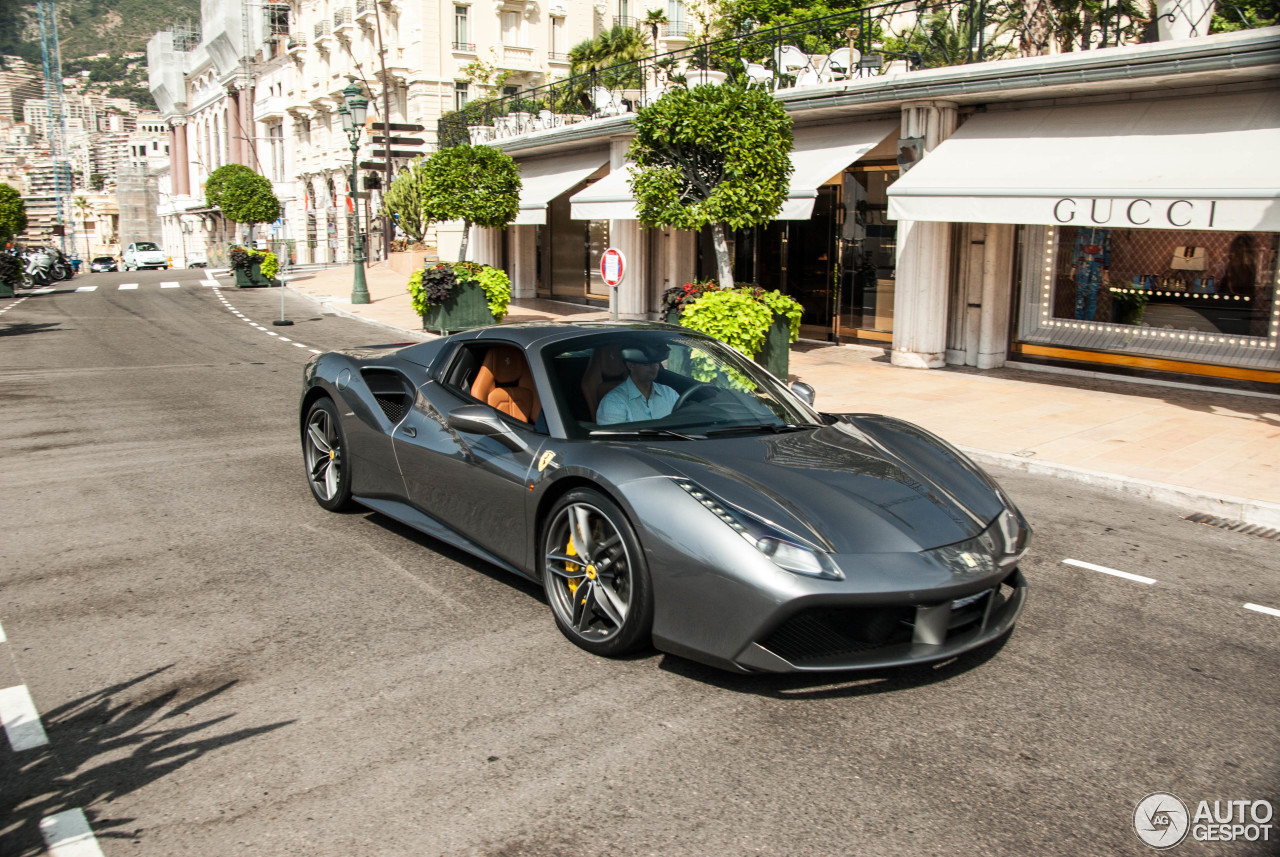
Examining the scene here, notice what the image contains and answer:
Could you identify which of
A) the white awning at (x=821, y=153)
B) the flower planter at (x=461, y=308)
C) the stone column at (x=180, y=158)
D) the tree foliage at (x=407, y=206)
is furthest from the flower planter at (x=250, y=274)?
the stone column at (x=180, y=158)

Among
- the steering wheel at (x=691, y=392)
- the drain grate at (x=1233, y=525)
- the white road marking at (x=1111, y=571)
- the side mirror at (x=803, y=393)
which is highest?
the steering wheel at (x=691, y=392)

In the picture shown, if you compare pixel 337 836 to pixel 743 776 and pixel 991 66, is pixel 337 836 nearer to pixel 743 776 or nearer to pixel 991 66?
pixel 743 776

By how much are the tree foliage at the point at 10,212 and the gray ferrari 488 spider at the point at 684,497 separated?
25729 millimetres

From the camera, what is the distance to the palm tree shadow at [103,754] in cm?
309

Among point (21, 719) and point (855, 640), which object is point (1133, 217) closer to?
point (855, 640)

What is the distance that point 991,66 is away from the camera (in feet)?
44.0

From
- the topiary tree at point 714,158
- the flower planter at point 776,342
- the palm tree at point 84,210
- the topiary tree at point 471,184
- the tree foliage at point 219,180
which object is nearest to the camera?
the topiary tree at point 714,158

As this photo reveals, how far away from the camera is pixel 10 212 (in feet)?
A: 87.8

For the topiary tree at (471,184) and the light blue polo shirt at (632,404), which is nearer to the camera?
the light blue polo shirt at (632,404)

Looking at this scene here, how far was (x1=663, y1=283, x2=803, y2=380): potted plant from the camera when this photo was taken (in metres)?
11.8

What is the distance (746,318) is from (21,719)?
29.9 ft

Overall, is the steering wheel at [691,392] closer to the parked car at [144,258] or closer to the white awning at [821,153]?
the white awning at [821,153]

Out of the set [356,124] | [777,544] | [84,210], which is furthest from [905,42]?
[84,210]

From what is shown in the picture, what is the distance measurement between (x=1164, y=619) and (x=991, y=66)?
10.4 m
